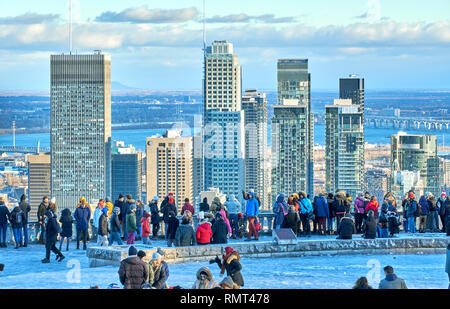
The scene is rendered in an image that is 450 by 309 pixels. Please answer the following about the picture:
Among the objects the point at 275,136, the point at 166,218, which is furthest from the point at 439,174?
the point at 166,218

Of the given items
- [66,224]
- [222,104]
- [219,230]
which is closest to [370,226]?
[219,230]

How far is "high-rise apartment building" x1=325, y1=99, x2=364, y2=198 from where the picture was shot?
15325cm

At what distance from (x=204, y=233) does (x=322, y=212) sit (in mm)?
3112

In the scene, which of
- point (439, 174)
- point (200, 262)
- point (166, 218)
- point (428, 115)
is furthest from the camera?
point (428, 115)

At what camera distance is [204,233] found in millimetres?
16438

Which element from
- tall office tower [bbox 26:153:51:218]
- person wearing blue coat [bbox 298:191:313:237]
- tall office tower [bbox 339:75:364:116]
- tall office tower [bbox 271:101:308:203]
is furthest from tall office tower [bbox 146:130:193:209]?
person wearing blue coat [bbox 298:191:313:237]

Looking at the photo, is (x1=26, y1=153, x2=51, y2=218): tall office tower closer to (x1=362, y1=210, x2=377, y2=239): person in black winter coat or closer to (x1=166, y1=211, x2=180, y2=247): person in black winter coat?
(x1=166, y1=211, x2=180, y2=247): person in black winter coat

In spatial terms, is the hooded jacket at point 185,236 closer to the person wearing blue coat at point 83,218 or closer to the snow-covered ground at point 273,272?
the snow-covered ground at point 273,272

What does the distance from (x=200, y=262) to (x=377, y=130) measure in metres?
166

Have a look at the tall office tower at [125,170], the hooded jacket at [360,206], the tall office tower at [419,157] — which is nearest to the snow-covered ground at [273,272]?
the hooded jacket at [360,206]

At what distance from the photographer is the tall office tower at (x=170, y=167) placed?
468 feet

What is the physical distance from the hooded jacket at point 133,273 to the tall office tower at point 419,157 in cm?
12481
